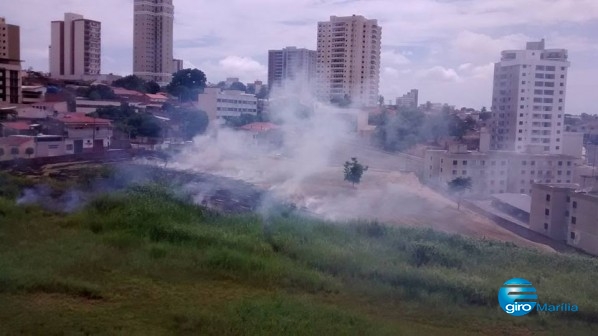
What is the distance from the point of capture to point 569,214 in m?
6.11

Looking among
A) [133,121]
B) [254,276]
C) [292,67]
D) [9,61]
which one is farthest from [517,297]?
[9,61]

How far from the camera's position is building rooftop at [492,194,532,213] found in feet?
23.1

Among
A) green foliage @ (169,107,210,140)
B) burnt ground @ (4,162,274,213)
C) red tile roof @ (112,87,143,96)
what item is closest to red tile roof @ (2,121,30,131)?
burnt ground @ (4,162,274,213)

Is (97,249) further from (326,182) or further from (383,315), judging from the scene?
(326,182)

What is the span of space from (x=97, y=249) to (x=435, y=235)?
3194 mm

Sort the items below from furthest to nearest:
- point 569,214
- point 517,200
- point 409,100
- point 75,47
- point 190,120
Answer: point 409,100
point 75,47
point 190,120
point 517,200
point 569,214

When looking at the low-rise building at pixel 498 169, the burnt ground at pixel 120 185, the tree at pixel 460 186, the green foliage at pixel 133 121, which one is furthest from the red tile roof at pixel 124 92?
the tree at pixel 460 186

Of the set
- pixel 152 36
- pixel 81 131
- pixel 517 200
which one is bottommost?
pixel 517 200

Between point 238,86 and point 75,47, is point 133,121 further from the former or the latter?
point 238,86

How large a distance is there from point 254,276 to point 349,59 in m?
7.19

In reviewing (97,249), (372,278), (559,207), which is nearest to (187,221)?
(97,249)

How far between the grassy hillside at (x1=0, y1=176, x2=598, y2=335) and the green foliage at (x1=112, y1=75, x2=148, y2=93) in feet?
20.5

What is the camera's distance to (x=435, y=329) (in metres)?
3.57

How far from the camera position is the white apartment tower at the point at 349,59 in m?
10.4
